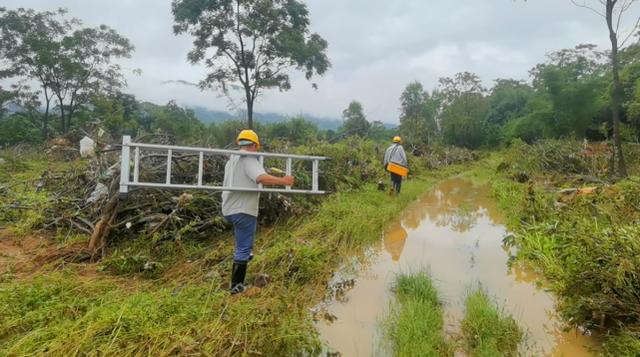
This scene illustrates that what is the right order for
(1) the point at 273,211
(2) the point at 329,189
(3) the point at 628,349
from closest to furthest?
(3) the point at 628,349
(1) the point at 273,211
(2) the point at 329,189

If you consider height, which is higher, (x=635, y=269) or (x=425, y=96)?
(x=425, y=96)

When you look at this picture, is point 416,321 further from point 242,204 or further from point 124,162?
point 124,162

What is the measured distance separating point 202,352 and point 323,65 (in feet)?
63.2

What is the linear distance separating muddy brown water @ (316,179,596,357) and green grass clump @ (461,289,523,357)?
0.37 ft

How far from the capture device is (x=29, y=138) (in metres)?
24.3

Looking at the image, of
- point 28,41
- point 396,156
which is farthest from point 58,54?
point 396,156

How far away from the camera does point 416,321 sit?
362 cm

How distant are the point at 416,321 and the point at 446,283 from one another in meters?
1.43

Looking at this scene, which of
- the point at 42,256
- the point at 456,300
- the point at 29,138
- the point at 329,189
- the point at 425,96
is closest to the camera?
the point at 456,300

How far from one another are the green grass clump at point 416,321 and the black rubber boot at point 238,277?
1.51 m

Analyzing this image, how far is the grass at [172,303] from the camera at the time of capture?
2900mm

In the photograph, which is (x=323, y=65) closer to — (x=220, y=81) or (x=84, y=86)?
(x=220, y=81)

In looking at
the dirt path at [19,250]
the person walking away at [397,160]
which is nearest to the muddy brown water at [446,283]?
the person walking away at [397,160]

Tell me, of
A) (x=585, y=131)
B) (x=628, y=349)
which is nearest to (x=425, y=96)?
(x=585, y=131)
